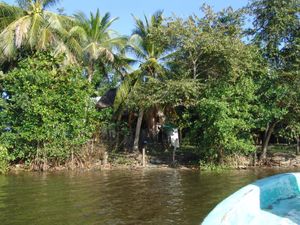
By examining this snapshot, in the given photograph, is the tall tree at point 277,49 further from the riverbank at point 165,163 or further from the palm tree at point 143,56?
the palm tree at point 143,56

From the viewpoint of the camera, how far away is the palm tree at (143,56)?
25.8 m

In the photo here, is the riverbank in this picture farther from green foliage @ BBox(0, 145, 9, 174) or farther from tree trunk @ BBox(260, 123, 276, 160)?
green foliage @ BBox(0, 145, 9, 174)

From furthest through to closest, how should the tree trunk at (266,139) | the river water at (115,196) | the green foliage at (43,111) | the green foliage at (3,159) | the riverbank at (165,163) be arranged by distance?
the tree trunk at (266,139) → the riverbank at (165,163) → the green foliage at (43,111) → the green foliage at (3,159) → the river water at (115,196)

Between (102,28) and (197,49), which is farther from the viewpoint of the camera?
(102,28)

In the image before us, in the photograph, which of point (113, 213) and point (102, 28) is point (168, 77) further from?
point (113, 213)

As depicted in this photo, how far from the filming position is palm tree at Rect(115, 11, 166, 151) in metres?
25.8

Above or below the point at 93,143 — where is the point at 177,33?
above

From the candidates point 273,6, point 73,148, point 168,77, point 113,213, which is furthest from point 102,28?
point 113,213

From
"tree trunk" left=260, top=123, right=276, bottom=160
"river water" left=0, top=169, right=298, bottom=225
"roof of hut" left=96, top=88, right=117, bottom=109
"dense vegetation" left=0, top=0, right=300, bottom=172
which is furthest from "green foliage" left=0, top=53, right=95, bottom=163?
"tree trunk" left=260, top=123, right=276, bottom=160

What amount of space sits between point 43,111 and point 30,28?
4765mm

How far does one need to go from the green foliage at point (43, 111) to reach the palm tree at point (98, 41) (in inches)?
96.8

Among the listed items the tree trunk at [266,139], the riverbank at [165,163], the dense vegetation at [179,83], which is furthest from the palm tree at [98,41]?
the tree trunk at [266,139]

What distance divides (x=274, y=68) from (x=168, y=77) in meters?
5.87

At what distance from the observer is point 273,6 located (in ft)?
75.4
